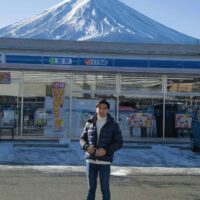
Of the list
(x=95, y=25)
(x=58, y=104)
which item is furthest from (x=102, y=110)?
(x=95, y=25)

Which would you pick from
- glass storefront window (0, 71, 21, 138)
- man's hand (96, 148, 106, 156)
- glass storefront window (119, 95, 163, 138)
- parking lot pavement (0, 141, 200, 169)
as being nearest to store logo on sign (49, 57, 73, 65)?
glass storefront window (0, 71, 21, 138)

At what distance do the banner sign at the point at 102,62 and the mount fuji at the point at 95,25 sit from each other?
42660mm

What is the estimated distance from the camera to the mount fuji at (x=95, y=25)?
225ft

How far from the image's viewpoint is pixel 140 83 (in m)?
22.5

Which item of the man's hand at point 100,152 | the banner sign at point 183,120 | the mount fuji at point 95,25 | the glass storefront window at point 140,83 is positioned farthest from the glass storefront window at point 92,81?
the mount fuji at point 95,25

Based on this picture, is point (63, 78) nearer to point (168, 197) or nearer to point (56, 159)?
point (56, 159)

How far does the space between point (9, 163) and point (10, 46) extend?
801 centimetres

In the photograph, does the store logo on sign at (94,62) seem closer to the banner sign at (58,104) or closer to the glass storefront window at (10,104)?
the banner sign at (58,104)

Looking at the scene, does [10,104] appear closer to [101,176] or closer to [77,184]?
[77,184]

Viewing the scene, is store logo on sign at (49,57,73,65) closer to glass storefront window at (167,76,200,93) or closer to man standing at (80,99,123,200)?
glass storefront window at (167,76,200,93)

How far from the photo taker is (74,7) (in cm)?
8375

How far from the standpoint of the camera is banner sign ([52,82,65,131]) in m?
→ 20.9

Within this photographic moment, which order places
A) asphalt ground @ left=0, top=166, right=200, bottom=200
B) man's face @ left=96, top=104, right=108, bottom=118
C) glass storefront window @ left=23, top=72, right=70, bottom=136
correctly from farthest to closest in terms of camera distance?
1. glass storefront window @ left=23, top=72, right=70, bottom=136
2. asphalt ground @ left=0, top=166, right=200, bottom=200
3. man's face @ left=96, top=104, right=108, bottom=118

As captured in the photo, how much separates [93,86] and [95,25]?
53660 millimetres
